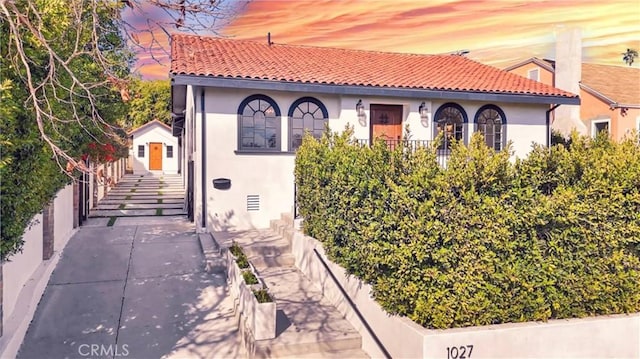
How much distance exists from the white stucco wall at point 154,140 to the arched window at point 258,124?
22.5 meters

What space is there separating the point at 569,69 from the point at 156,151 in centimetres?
2620

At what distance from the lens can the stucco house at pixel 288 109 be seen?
10.0m

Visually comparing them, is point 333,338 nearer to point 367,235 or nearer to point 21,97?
point 367,235

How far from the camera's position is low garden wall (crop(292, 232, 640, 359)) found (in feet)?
13.7

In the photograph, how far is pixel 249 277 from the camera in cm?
578

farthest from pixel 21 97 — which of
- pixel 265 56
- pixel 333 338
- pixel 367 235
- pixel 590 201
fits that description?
pixel 265 56

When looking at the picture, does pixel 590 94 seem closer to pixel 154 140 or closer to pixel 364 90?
pixel 364 90

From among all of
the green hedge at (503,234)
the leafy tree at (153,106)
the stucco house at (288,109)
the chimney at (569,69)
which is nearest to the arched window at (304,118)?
the stucco house at (288,109)

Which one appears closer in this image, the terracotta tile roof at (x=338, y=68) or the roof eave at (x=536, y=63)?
the terracotta tile roof at (x=338, y=68)

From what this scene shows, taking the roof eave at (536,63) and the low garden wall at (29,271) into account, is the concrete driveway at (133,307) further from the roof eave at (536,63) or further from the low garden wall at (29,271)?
the roof eave at (536,63)

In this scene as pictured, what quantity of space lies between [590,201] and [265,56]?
9.93 metres

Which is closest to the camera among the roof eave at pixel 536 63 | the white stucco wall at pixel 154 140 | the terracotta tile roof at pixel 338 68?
the terracotta tile roof at pixel 338 68

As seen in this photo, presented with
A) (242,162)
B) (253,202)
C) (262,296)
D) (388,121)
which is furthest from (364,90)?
(262,296)

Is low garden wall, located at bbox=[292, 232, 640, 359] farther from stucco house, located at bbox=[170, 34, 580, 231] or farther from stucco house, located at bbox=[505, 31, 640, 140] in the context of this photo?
stucco house, located at bbox=[505, 31, 640, 140]
